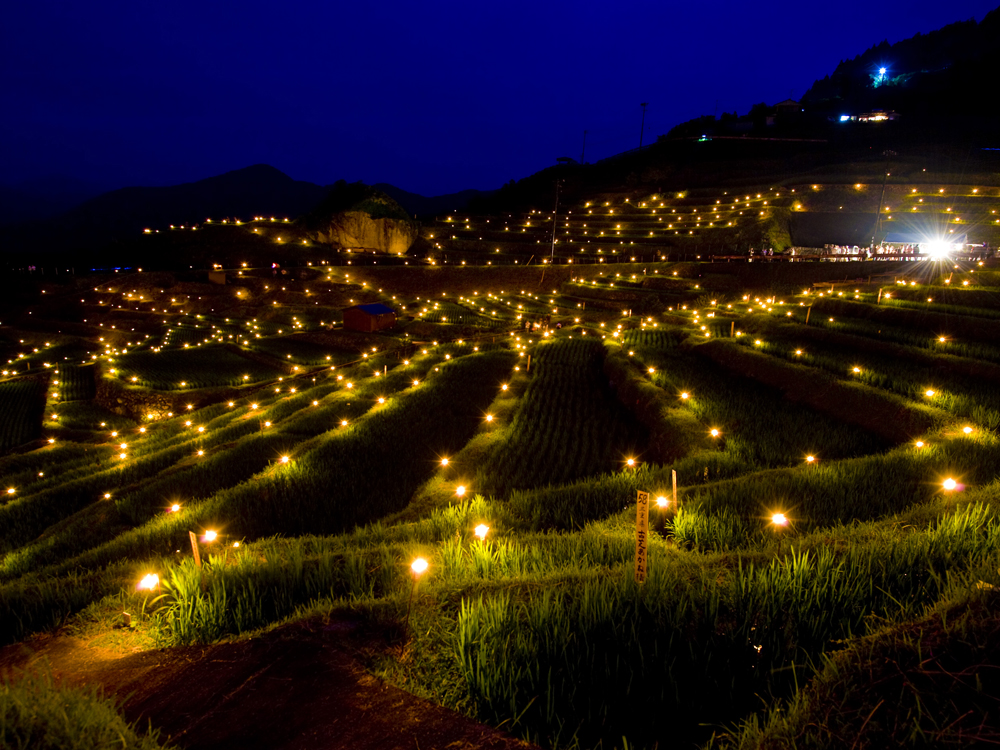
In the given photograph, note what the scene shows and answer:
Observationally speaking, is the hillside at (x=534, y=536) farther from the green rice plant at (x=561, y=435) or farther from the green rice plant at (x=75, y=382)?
the green rice plant at (x=75, y=382)

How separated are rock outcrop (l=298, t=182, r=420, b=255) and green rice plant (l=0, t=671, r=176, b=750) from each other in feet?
170

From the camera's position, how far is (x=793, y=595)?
3.31 m

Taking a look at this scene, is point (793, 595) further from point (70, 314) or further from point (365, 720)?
point (70, 314)

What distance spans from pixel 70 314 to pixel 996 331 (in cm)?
4838

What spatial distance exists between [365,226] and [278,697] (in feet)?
173

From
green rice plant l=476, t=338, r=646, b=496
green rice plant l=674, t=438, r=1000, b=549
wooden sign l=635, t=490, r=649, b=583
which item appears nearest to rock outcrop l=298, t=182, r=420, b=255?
green rice plant l=476, t=338, r=646, b=496

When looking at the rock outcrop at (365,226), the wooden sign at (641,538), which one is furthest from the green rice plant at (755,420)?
the rock outcrop at (365,226)

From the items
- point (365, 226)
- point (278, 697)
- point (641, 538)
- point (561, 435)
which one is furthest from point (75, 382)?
point (365, 226)

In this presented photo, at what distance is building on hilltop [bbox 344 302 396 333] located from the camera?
31312mm

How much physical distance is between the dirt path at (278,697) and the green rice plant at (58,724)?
0.51 ft

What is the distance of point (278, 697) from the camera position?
274cm

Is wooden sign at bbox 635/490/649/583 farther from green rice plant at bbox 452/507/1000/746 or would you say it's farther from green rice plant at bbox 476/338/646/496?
green rice plant at bbox 476/338/646/496

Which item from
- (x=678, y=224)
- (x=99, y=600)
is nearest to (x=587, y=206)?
(x=678, y=224)

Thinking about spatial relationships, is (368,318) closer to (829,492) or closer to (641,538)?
(829,492)
